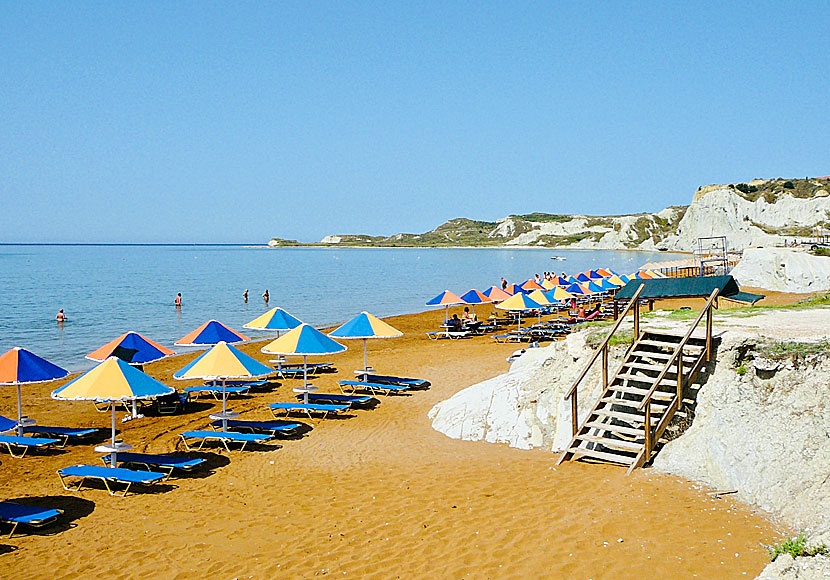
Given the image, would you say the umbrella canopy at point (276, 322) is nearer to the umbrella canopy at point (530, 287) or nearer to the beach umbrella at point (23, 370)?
the beach umbrella at point (23, 370)

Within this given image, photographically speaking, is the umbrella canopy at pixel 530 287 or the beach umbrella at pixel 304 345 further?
the umbrella canopy at pixel 530 287

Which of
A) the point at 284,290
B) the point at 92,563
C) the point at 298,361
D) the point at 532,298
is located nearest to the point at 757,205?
the point at 284,290

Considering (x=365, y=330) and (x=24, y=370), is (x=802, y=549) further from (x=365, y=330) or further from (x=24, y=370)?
(x=24, y=370)

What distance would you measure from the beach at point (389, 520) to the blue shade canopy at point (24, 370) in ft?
5.02

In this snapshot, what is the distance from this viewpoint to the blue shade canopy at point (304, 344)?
53.5ft

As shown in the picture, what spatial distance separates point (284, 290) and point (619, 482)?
192ft

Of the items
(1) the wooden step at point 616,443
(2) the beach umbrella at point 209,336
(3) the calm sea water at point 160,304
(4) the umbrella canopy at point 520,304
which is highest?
(4) the umbrella canopy at point 520,304

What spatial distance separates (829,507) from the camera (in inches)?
314

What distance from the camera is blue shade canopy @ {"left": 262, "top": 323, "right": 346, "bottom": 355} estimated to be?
16297 millimetres

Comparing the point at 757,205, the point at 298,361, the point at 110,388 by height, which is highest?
the point at 757,205

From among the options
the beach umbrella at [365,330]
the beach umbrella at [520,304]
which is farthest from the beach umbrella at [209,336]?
the beach umbrella at [520,304]

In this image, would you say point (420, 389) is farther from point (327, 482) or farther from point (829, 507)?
point (829, 507)

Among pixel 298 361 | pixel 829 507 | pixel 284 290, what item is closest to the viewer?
pixel 829 507

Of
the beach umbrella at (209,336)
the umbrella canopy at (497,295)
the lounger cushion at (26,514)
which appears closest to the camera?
the lounger cushion at (26,514)
